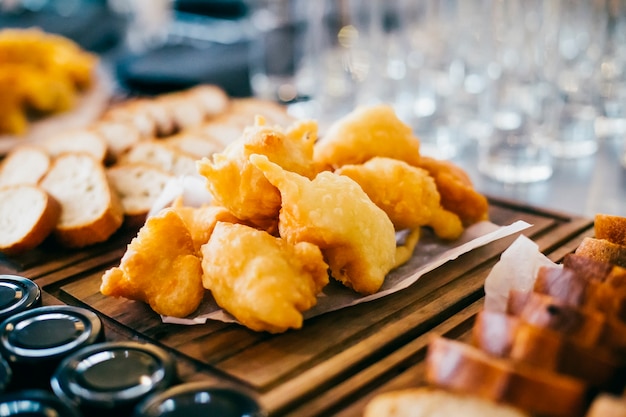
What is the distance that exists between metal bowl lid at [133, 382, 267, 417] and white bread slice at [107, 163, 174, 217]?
1167 mm

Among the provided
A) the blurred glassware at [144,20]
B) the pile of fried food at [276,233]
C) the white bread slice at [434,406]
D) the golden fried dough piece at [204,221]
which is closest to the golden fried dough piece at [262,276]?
the pile of fried food at [276,233]

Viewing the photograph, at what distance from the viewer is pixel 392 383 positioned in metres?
1.41

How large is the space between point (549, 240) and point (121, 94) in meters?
2.90

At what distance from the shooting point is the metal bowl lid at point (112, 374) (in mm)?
1300

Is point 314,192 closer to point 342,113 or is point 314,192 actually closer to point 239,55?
point 342,113

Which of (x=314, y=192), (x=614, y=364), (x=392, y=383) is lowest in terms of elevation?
(x=392, y=383)

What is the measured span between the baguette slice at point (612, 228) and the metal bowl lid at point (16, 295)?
1.50 m

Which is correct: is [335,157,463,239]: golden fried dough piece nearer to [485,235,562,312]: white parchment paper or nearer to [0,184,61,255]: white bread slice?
[485,235,562,312]: white parchment paper

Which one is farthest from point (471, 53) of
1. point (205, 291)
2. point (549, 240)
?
point (205, 291)

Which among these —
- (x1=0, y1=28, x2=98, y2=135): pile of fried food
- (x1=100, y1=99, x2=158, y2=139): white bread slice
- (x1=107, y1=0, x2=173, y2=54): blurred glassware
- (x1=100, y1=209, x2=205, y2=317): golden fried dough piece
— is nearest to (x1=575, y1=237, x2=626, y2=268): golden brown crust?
(x1=100, y1=209, x2=205, y2=317): golden fried dough piece

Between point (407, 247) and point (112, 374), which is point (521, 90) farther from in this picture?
point (112, 374)

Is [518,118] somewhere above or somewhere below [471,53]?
below

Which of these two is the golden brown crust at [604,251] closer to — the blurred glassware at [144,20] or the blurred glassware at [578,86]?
the blurred glassware at [578,86]

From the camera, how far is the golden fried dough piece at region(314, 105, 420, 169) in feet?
6.94
